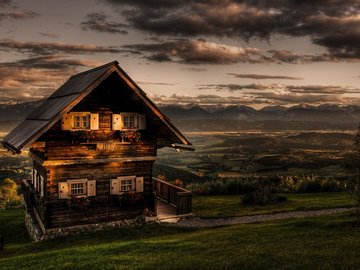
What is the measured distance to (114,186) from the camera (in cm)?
2100

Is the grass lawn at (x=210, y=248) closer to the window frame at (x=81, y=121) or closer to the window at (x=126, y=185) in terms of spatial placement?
the window at (x=126, y=185)

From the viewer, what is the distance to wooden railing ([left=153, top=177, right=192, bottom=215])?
73.5 ft

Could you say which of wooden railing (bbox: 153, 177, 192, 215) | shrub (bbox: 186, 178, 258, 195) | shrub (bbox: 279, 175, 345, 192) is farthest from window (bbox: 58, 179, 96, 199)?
shrub (bbox: 279, 175, 345, 192)

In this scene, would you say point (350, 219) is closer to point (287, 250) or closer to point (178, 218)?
point (287, 250)

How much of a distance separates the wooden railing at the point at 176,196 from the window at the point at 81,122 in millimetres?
6442

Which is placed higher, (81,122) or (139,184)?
(81,122)

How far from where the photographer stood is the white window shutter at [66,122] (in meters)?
19.5

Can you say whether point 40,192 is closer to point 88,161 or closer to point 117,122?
point 88,161

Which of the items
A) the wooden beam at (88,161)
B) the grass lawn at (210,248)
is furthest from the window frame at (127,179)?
the grass lawn at (210,248)

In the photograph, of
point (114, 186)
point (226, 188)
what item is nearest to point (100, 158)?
point (114, 186)

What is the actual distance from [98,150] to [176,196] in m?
6.18

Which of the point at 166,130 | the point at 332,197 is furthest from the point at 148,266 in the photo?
the point at 332,197

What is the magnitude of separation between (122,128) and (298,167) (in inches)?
3014

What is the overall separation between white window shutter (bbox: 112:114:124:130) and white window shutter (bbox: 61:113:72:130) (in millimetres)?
2265
